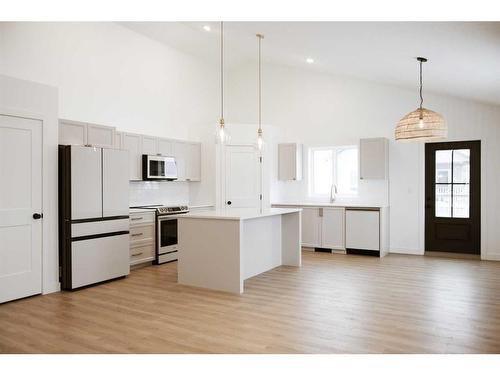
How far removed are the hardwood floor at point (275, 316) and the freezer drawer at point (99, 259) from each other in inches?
5.4

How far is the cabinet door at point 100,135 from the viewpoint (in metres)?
5.50

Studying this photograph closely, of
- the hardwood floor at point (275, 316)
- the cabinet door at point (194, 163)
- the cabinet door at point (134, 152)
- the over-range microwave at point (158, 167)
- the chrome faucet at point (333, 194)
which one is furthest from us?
the chrome faucet at point (333, 194)

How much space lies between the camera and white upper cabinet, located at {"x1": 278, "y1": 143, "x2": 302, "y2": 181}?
8195 millimetres

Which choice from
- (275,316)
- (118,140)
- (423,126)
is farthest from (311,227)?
(275,316)

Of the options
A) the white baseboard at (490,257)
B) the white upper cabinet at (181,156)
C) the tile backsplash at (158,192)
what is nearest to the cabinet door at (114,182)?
the tile backsplash at (158,192)

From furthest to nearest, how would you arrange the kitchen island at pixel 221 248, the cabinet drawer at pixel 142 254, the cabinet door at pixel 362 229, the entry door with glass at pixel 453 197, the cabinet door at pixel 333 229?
the cabinet door at pixel 333 229 < the cabinet door at pixel 362 229 < the entry door with glass at pixel 453 197 < the cabinet drawer at pixel 142 254 < the kitchen island at pixel 221 248

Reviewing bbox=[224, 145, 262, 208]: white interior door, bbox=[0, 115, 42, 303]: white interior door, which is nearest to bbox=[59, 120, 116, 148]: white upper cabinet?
bbox=[0, 115, 42, 303]: white interior door

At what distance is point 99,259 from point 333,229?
4.17 m

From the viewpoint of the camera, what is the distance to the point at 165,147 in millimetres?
7141

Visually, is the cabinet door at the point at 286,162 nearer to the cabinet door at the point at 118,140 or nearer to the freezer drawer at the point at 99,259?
the cabinet door at the point at 118,140

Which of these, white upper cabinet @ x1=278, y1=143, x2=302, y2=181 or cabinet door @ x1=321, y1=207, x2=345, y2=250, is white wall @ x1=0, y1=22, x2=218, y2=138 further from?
cabinet door @ x1=321, y1=207, x2=345, y2=250

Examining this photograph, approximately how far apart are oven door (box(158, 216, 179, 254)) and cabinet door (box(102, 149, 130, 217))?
3.44 ft

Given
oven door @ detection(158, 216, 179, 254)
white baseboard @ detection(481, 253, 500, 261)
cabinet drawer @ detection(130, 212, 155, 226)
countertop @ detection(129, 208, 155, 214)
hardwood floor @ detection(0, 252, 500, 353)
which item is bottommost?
hardwood floor @ detection(0, 252, 500, 353)
